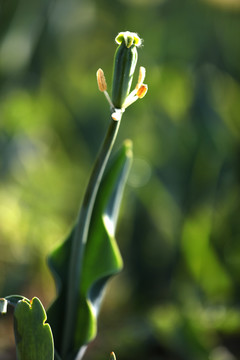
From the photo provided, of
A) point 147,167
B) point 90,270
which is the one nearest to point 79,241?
point 90,270

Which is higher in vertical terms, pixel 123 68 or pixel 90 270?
pixel 123 68

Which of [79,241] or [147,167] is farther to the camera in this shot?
[147,167]

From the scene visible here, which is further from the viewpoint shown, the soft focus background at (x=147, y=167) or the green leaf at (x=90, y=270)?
the soft focus background at (x=147, y=167)

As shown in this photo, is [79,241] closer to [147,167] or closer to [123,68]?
[123,68]

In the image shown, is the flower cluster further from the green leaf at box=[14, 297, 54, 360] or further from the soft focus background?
the soft focus background

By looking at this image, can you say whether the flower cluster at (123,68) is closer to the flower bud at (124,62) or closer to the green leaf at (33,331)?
the flower bud at (124,62)

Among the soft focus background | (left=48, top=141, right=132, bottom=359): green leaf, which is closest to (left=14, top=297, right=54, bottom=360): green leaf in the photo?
(left=48, top=141, right=132, bottom=359): green leaf

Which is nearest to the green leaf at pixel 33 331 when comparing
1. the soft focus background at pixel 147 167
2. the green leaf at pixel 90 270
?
the green leaf at pixel 90 270
